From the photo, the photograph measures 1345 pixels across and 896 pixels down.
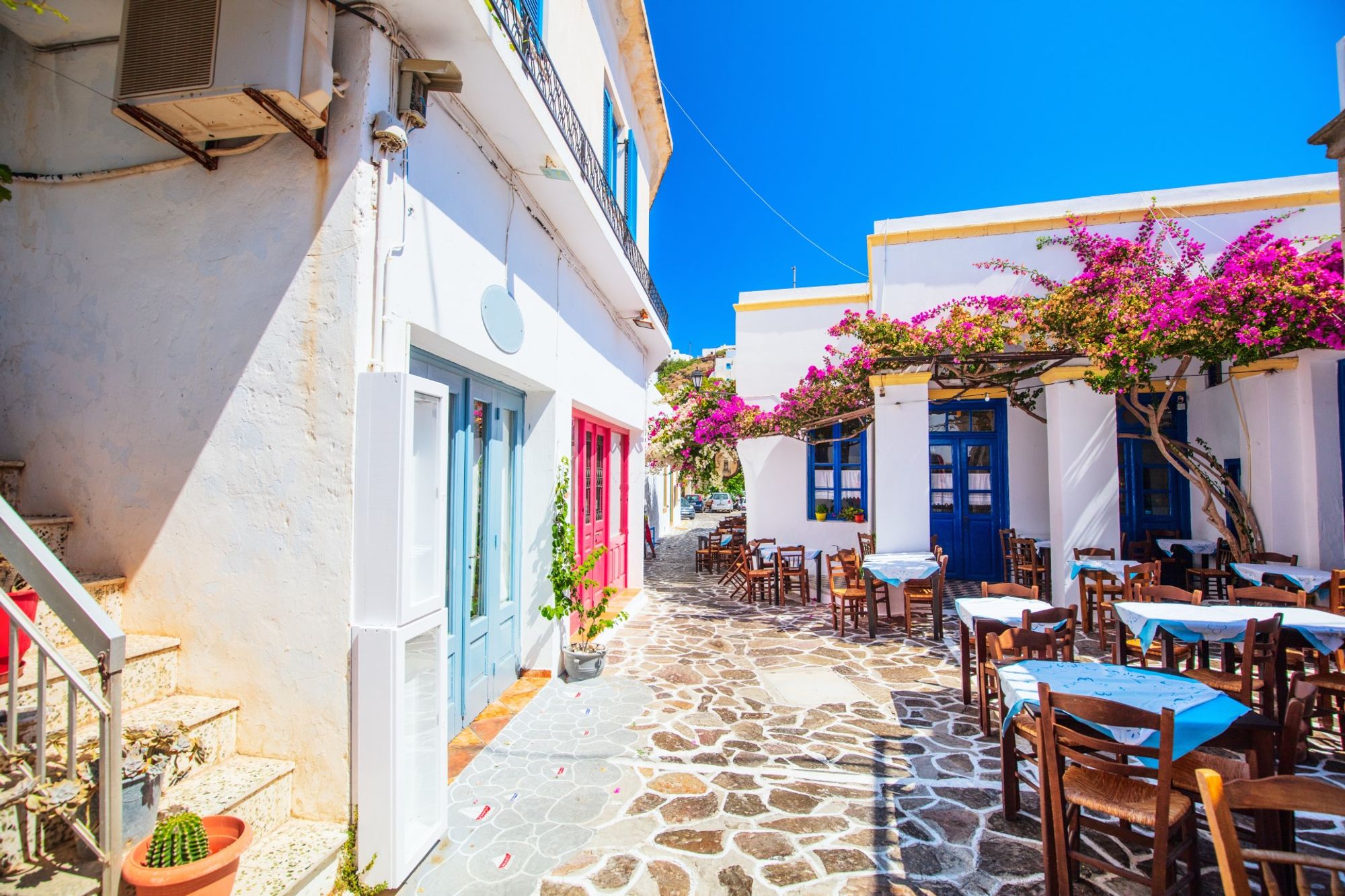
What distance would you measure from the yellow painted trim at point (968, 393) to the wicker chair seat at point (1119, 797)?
8.83 metres

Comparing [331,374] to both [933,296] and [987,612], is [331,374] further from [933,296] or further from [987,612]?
[933,296]

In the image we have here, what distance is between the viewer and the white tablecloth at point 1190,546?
9.60 m

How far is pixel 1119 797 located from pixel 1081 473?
6931mm

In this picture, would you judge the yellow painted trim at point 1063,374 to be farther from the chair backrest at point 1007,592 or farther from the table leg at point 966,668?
the table leg at point 966,668

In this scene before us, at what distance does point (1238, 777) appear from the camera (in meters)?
3.01

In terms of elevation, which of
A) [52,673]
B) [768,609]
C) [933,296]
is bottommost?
[768,609]

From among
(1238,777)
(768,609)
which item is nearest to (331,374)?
(1238,777)

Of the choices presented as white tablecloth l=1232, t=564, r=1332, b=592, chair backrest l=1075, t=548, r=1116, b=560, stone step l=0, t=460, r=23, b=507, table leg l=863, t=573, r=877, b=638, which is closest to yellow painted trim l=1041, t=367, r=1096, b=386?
chair backrest l=1075, t=548, r=1116, b=560

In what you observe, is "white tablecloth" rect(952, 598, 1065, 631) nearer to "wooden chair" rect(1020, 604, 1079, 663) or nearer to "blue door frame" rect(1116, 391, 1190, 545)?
"wooden chair" rect(1020, 604, 1079, 663)

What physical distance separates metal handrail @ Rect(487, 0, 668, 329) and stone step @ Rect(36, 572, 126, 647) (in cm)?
362

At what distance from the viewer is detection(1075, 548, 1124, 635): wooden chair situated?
6.91 meters

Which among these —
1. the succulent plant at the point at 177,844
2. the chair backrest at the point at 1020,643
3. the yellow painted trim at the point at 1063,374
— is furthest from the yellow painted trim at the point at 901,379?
the succulent plant at the point at 177,844

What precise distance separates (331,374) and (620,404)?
619 centimetres

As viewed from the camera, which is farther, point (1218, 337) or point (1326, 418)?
point (1326, 418)
